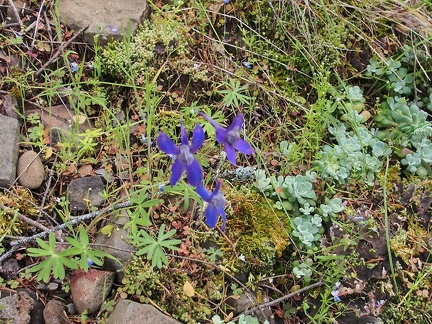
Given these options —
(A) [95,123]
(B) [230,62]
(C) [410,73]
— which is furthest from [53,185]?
(C) [410,73]

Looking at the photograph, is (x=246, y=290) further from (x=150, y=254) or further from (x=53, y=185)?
(x=53, y=185)

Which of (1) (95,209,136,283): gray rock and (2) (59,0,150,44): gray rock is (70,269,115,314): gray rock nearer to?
(1) (95,209,136,283): gray rock

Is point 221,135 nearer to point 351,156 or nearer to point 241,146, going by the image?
point 241,146

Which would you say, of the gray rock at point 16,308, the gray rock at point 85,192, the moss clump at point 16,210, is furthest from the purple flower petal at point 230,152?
the gray rock at point 16,308

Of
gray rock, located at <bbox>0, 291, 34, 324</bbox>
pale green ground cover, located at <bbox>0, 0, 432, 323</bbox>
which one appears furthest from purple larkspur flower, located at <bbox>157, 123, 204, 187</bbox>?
gray rock, located at <bbox>0, 291, 34, 324</bbox>

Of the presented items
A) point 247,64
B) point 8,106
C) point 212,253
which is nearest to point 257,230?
point 212,253
